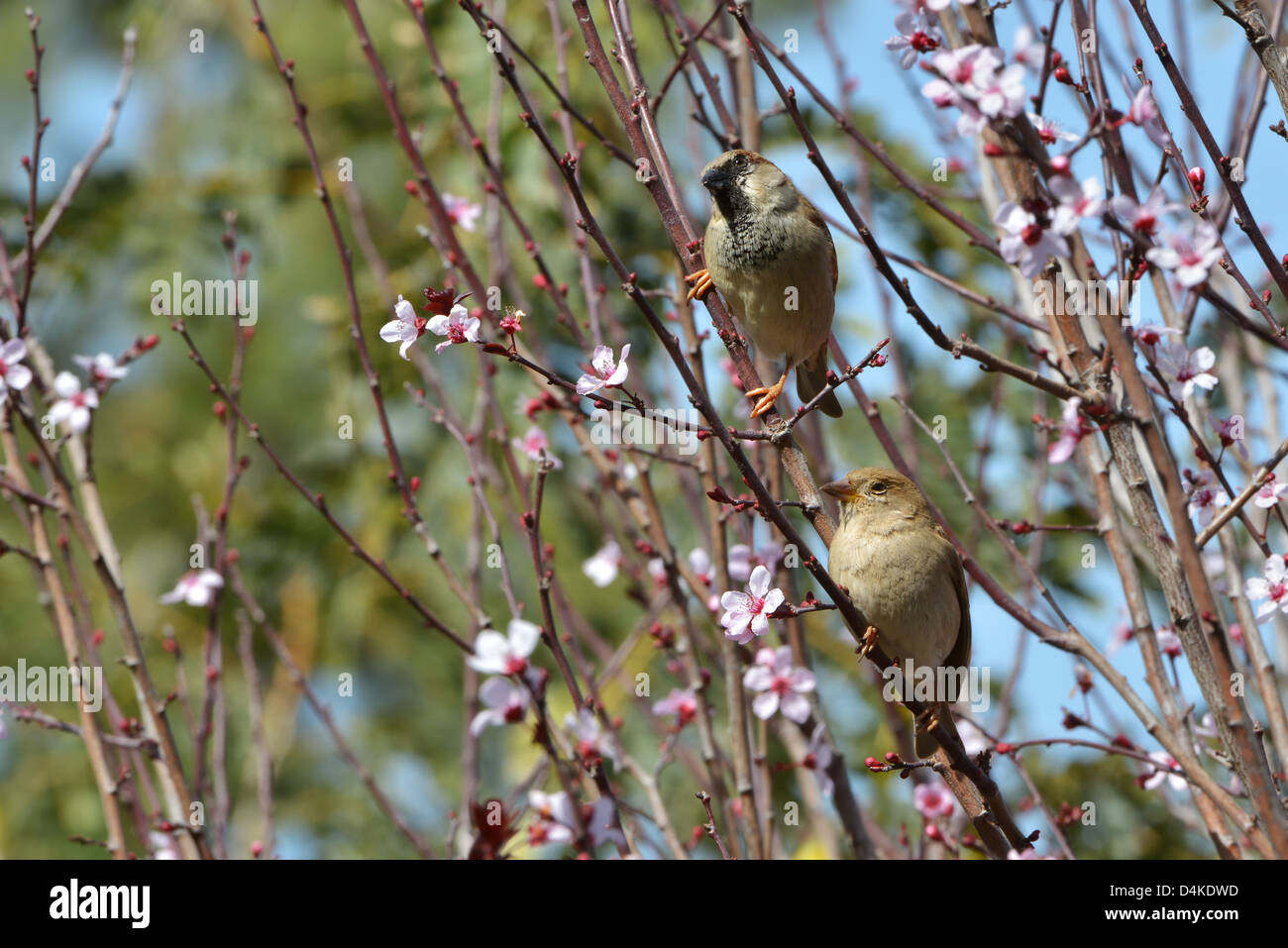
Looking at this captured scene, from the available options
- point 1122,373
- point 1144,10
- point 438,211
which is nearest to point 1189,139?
point 1144,10

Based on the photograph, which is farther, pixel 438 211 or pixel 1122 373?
pixel 438 211

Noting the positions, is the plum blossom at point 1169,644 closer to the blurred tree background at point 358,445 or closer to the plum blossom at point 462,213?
the blurred tree background at point 358,445

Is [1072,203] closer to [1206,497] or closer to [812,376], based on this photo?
[1206,497]

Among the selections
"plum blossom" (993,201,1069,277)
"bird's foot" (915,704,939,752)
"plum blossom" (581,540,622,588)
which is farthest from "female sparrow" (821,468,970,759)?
"plum blossom" (993,201,1069,277)

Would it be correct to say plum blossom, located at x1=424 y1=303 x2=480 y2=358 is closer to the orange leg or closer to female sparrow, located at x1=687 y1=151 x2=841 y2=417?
the orange leg

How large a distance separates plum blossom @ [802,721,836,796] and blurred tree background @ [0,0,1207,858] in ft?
2.19

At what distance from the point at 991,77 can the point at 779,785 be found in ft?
14.1

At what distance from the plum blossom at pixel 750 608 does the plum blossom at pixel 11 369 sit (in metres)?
1.96

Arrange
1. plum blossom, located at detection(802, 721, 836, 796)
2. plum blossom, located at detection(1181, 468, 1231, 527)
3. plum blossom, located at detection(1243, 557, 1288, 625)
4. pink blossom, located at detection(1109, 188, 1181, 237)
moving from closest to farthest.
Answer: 1. pink blossom, located at detection(1109, 188, 1181, 237)
2. plum blossom, located at detection(1243, 557, 1288, 625)
3. plum blossom, located at detection(1181, 468, 1231, 527)
4. plum blossom, located at detection(802, 721, 836, 796)

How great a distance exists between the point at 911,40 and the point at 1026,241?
2.38 ft

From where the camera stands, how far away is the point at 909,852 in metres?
3.66

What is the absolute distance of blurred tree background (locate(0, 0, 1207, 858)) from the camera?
19.4 feet

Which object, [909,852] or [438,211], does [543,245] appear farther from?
[909,852]

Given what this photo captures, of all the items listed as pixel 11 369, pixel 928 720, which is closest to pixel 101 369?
pixel 11 369
